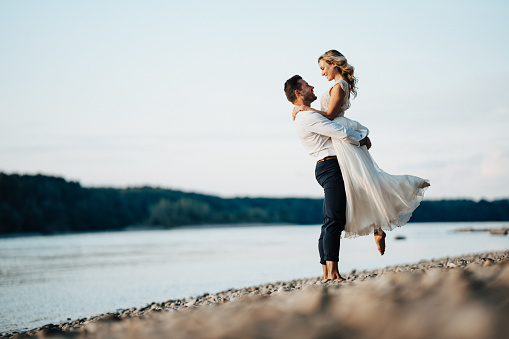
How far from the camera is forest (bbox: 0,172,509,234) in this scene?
245ft

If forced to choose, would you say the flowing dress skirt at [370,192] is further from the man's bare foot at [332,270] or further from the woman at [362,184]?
the man's bare foot at [332,270]

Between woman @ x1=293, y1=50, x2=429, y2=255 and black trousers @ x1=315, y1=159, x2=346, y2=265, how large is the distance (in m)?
0.07

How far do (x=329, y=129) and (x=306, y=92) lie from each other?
59 cm

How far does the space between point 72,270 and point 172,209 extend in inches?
3077

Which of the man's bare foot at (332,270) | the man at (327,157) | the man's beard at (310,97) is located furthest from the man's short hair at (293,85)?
the man's bare foot at (332,270)

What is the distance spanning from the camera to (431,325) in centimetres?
194

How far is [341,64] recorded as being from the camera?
5.67 meters

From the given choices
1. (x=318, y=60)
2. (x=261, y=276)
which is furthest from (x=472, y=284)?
(x=261, y=276)

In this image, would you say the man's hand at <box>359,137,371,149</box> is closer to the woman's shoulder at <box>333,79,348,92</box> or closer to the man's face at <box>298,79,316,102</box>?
the woman's shoulder at <box>333,79,348,92</box>

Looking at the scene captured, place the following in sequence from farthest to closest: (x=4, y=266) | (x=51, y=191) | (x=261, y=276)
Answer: (x=51, y=191), (x=4, y=266), (x=261, y=276)

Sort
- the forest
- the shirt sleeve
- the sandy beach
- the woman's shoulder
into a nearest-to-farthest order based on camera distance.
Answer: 1. the sandy beach
2. the shirt sleeve
3. the woman's shoulder
4. the forest

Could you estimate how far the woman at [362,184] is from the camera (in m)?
5.54

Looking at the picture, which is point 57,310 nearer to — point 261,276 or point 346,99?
point 261,276

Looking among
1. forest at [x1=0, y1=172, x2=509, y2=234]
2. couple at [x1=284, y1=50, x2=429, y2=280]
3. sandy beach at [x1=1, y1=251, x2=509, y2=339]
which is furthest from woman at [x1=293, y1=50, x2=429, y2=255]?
forest at [x1=0, y1=172, x2=509, y2=234]
